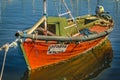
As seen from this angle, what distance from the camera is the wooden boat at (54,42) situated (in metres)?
20.4

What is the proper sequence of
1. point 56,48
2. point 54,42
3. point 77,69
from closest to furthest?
point 54,42, point 56,48, point 77,69

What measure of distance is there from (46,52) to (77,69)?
277 cm

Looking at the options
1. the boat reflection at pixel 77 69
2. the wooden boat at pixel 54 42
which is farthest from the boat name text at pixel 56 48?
the boat reflection at pixel 77 69

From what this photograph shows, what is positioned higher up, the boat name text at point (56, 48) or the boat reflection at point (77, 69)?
the boat name text at point (56, 48)

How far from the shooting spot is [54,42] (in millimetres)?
21297

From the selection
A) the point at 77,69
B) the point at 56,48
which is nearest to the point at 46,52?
the point at 56,48

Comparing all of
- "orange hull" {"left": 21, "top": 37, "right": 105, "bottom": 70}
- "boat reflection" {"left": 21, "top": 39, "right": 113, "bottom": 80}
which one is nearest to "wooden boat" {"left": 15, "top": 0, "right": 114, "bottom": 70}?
"orange hull" {"left": 21, "top": 37, "right": 105, "bottom": 70}

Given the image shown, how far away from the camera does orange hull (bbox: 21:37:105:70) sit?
20419 millimetres

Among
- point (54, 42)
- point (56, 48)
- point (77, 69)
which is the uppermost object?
point (54, 42)

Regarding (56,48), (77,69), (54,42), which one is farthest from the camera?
(77,69)

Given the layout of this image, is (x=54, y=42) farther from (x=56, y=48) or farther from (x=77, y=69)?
(x=77, y=69)

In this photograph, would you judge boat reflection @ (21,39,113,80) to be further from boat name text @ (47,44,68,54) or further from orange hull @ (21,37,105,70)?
boat name text @ (47,44,68,54)

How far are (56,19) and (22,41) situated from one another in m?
4.47

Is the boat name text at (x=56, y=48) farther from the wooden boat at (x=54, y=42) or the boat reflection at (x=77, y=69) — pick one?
the boat reflection at (x=77, y=69)
